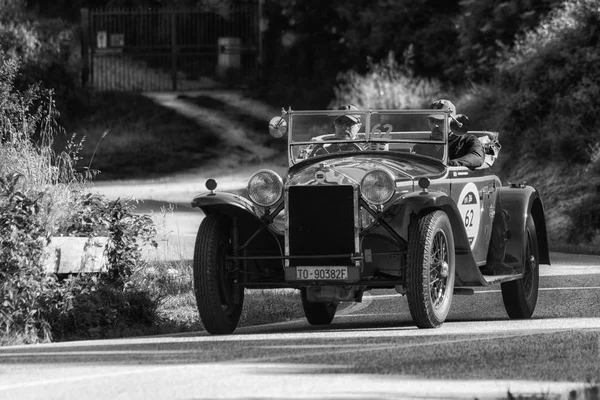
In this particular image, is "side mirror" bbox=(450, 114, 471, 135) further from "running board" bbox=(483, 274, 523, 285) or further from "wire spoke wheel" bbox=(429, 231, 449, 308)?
"wire spoke wheel" bbox=(429, 231, 449, 308)

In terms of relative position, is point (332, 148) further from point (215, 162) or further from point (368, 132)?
point (215, 162)

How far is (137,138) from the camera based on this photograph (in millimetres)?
37594

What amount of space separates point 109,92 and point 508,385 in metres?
34.0

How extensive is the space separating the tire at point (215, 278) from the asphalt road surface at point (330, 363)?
177mm

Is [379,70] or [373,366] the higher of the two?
[379,70]

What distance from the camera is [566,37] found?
28328 mm

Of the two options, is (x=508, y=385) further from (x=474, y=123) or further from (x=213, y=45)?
(x=213, y=45)

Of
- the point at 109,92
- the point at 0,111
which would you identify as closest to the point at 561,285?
the point at 0,111

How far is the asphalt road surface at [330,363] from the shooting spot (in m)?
8.18

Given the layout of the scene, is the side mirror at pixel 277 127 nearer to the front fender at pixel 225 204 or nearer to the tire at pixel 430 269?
the front fender at pixel 225 204

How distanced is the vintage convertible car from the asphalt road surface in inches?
12.9

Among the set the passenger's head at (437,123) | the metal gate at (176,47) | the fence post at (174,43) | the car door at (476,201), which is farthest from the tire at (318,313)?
the metal gate at (176,47)

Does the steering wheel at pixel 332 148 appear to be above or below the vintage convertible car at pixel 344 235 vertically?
above

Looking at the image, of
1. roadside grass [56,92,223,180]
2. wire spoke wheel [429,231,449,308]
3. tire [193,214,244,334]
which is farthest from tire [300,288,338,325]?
roadside grass [56,92,223,180]
